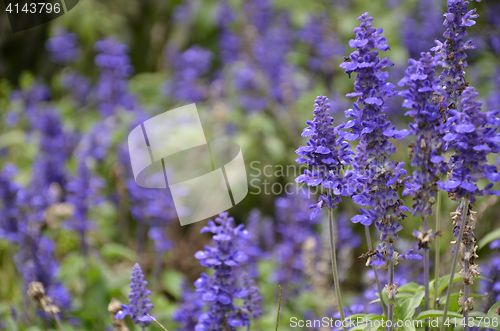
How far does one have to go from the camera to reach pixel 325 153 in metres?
1.82

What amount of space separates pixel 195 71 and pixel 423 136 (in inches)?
201

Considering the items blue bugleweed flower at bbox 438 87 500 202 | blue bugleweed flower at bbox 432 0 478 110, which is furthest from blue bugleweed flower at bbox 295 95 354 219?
blue bugleweed flower at bbox 432 0 478 110

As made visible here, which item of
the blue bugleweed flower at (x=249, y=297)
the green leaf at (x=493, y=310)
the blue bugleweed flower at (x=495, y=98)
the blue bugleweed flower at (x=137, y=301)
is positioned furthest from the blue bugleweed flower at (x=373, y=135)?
the blue bugleweed flower at (x=495, y=98)

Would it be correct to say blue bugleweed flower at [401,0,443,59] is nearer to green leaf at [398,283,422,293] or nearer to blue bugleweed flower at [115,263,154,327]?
green leaf at [398,283,422,293]

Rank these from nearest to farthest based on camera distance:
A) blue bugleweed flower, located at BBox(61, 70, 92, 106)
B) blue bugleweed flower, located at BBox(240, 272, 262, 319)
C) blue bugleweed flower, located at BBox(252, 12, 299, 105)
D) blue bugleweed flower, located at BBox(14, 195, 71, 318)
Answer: blue bugleweed flower, located at BBox(240, 272, 262, 319) < blue bugleweed flower, located at BBox(14, 195, 71, 318) < blue bugleweed flower, located at BBox(252, 12, 299, 105) < blue bugleweed flower, located at BBox(61, 70, 92, 106)

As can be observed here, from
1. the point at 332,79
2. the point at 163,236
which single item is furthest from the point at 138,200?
the point at 332,79

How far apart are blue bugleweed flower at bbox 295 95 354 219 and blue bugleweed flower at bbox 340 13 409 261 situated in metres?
0.07

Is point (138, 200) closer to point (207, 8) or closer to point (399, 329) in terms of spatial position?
point (399, 329)

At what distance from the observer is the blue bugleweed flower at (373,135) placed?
1.82 metres

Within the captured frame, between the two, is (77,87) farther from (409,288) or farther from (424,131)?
(424,131)

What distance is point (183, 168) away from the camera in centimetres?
511

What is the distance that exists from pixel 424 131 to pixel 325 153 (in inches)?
17.2

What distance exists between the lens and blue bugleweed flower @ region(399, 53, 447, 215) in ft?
5.79

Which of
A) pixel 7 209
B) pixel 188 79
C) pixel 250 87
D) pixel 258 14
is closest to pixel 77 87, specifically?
pixel 188 79
